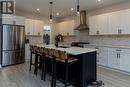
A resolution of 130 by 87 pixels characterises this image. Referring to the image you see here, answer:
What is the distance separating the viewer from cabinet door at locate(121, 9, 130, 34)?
17.1 feet

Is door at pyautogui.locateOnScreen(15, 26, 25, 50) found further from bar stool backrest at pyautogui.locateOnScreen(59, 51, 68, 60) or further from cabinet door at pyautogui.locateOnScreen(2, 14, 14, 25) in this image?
bar stool backrest at pyautogui.locateOnScreen(59, 51, 68, 60)

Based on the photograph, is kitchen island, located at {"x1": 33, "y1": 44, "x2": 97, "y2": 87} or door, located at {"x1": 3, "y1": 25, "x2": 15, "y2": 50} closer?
kitchen island, located at {"x1": 33, "y1": 44, "x2": 97, "y2": 87}

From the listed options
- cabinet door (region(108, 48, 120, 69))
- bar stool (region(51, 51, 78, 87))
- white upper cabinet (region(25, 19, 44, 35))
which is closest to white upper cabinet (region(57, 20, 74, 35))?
white upper cabinet (region(25, 19, 44, 35))

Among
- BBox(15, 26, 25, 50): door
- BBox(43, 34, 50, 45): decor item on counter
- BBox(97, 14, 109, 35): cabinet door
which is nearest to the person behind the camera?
BBox(97, 14, 109, 35): cabinet door

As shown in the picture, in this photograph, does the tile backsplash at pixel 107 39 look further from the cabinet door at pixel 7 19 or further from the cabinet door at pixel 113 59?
the cabinet door at pixel 7 19

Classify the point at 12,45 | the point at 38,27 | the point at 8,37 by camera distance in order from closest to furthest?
the point at 8,37, the point at 12,45, the point at 38,27

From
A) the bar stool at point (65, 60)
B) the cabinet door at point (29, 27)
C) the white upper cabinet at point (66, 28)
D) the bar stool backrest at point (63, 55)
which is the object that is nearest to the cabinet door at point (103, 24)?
the white upper cabinet at point (66, 28)

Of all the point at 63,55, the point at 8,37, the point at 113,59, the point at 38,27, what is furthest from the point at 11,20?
the point at 113,59

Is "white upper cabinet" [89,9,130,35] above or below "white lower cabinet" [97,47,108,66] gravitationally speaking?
above

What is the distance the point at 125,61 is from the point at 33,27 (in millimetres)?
5491

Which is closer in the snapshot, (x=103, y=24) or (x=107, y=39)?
(x=103, y=24)

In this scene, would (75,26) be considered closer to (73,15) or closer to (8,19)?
(73,15)

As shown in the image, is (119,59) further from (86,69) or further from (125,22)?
(86,69)

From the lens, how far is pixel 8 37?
629cm
